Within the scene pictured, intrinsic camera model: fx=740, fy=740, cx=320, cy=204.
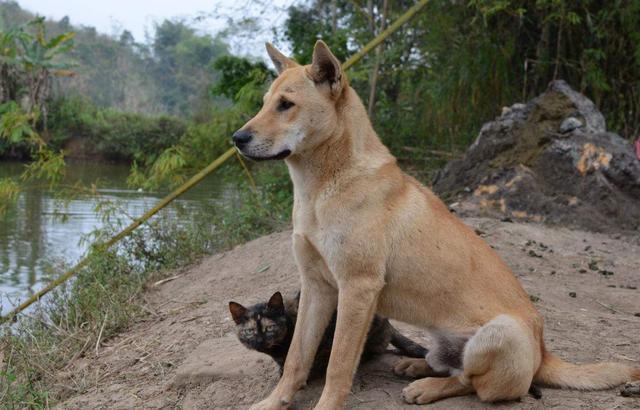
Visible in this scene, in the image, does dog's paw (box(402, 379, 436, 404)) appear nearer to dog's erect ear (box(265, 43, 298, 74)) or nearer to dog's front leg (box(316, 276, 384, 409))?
dog's front leg (box(316, 276, 384, 409))

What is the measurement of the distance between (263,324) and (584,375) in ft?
5.70

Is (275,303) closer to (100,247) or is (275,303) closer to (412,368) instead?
(412,368)

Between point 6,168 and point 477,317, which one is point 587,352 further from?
point 6,168

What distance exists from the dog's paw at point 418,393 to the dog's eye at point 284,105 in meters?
1.56

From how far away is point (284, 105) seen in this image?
374 centimetres

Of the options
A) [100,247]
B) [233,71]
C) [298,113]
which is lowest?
[100,247]

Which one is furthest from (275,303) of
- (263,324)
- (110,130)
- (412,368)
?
(110,130)

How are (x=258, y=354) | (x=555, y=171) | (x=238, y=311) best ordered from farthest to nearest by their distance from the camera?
(x=555, y=171) < (x=258, y=354) < (x=238, y=311)

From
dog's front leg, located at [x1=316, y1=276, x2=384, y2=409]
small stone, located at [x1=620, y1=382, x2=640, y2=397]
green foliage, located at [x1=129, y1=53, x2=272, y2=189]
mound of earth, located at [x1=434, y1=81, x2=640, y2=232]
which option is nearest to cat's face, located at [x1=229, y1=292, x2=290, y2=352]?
dog's front leg, located at [x1=316, y1=276, x2=384, y2=409]

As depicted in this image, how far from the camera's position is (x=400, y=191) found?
3896 millimetres

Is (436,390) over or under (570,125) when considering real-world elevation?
under

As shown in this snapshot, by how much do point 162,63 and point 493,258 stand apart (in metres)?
59.4

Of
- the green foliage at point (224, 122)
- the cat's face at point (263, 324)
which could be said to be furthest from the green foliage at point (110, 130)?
the cat's face at point (263, 324)

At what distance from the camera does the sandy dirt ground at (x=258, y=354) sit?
14.1 feet
